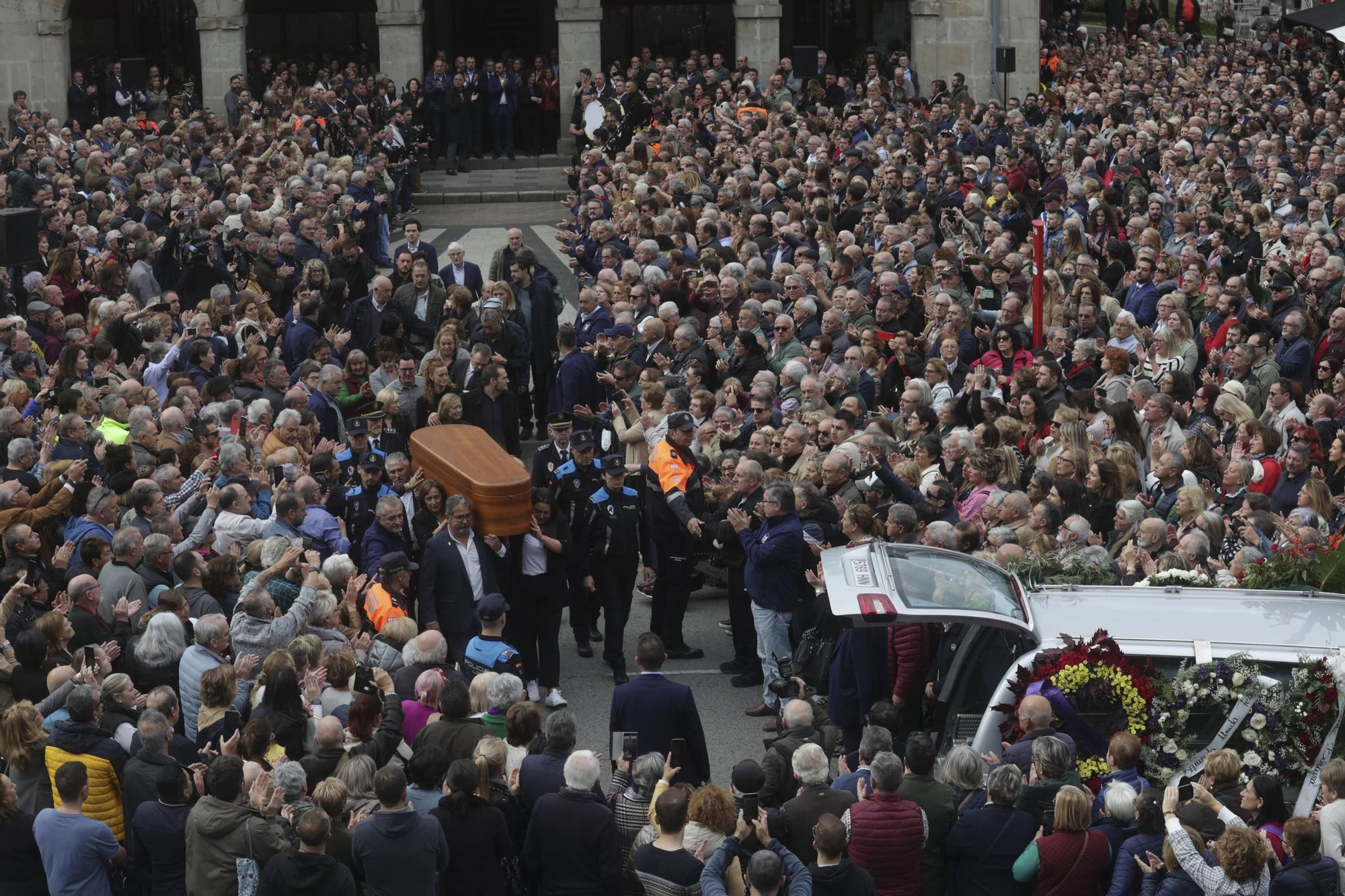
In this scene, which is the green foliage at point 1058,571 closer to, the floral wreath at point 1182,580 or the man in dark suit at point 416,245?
the floral wreath at point 1182,580

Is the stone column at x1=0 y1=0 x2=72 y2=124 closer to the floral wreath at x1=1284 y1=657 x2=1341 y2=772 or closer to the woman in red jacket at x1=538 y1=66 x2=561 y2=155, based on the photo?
the woman in red jacket at x1=538 y1=66 x2=561 y2=155

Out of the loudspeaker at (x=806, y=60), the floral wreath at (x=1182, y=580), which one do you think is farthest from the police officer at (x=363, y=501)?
the loudspeaker at (x=806, y=60)

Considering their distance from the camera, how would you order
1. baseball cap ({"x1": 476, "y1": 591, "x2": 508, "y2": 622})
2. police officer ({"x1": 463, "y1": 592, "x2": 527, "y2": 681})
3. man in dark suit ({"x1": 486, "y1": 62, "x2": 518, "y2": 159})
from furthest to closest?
1. man in dark suit ({"x1": 486, "y1": 62, "x2": 518, "y2": 159})
2. baseball cap ({"x1": 476, "y1": 591, "x2": 508, "y2": 622})
3. police officer ({"x1": 463, "y1": 592, "x2": 527, "y2": 681})

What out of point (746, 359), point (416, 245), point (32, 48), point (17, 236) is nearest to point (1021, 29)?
point (32, 48)

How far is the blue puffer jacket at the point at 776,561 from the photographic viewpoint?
36.8 ft

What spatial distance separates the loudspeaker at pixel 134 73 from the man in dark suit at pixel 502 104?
5795mm

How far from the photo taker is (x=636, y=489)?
40.8ft

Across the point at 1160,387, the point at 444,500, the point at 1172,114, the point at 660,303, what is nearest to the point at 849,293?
the point at 660,303

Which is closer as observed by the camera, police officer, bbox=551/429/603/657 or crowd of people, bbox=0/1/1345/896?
crowd of people, bbox=0/1/1345/896

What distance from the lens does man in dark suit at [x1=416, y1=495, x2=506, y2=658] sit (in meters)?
11.2

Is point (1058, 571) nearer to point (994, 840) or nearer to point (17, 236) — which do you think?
point (994, 840)

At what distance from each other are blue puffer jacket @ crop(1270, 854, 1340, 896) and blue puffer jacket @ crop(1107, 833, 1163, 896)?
1.60 ft

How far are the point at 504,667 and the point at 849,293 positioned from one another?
6707 mm

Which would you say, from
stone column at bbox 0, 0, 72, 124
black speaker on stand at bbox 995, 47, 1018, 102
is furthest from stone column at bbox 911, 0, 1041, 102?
stone column at bbox 0, 0, 72, 124
